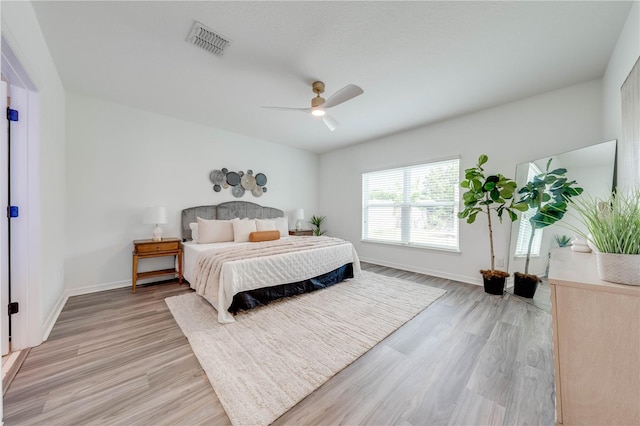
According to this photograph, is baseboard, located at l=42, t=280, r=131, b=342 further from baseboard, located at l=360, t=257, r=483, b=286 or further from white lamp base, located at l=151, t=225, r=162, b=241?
baseboard, located at l=360, t=257, r=483, b=286

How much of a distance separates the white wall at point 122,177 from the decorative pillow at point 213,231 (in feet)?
1.90

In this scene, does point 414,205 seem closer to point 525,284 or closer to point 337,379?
point 525,284

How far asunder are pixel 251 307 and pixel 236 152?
308 cm

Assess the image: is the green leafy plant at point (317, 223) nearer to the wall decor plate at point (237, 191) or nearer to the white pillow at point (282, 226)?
the white pillow at point (282, 226)

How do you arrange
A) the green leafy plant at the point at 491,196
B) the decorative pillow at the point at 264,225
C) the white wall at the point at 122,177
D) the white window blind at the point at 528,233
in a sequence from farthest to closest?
the decorative pillow at the point at 264,225
the white wall at the point at 122,177
the green leafy plant at the point at 491,196
the white window blind at the point at 528,233

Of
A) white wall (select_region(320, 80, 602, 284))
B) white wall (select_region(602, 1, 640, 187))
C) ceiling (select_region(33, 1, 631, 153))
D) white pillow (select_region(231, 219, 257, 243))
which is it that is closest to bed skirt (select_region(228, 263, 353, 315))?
white pillow (select_region(231, 219, 257, 243))

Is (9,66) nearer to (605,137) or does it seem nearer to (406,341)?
(406,341)

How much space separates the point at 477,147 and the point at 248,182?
4055mm

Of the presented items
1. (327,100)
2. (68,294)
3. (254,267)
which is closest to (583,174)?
(327,100)

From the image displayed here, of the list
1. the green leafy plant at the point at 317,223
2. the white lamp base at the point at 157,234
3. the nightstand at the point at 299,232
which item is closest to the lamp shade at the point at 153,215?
the white lamp base at the point at 157,234

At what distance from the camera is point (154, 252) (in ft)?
10.6

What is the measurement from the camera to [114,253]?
10.7 feet

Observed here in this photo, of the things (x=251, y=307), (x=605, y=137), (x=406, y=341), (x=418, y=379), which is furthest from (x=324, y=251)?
(x=605, y=137)

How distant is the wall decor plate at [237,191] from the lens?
4453 mm
